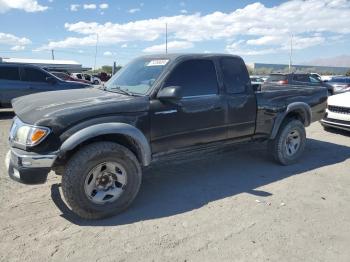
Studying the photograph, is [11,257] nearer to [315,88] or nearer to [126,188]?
[126,188]

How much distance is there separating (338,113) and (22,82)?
9469 millimetres

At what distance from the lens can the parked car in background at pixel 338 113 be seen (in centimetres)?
843

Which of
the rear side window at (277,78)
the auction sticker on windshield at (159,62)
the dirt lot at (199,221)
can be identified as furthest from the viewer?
the rear side window at (277,78)

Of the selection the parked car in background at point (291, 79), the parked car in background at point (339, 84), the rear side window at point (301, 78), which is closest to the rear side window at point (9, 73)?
the parked car in background at point (291, 79)

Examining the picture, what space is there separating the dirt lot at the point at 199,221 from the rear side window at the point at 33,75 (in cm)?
683

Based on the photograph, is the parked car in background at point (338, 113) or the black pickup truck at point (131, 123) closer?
the black pickup truck at point (131, 123)

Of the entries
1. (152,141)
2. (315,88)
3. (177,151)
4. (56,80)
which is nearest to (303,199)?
(177,151)

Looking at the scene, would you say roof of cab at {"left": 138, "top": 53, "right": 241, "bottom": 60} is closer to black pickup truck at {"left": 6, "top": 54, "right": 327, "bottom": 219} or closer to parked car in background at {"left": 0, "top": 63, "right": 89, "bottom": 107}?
black pickup truck at {"left": 6, "top": 54, "right": 327, "bottom": 219}

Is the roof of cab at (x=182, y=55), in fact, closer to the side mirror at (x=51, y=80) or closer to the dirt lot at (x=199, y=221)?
the dirt lot at (x=199, y=221)

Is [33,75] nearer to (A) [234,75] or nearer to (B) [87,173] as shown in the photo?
(A) [234,75]

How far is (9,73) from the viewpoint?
36.5 feet

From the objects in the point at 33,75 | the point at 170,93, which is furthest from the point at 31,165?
the point at 33,75

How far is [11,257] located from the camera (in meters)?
3.08

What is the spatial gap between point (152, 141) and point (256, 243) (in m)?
1.68
